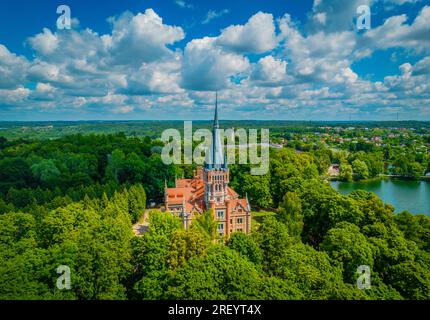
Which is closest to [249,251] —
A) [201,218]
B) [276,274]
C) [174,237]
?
Result: [276,274]

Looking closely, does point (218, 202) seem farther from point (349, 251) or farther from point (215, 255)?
point (349, 251)

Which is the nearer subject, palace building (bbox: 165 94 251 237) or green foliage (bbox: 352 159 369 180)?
palace building (bbox: 165 94 251 237)

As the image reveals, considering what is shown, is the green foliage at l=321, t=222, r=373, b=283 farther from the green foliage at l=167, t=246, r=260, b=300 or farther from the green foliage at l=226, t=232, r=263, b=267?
the green foliage at l=167, t=246, r=260, b=300

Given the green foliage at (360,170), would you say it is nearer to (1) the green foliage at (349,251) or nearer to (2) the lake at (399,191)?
(2) the lake at (399,191)

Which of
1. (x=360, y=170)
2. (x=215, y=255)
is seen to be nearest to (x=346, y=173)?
(x=360, y=170)

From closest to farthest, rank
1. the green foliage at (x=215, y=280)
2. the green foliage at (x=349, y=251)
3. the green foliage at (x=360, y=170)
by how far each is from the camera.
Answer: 1. the green foliage at (x=215, y=280)
2. the green foliage at (x=349, y=251)
3. the green foliage at (x=360, y=170)

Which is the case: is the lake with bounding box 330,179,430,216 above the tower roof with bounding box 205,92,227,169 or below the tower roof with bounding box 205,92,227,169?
below

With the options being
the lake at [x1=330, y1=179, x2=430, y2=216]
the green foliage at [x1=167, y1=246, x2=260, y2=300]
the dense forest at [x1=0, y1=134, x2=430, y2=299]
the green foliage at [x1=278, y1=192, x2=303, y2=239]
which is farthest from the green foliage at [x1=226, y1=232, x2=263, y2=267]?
the lake at [x1=330, y1=179, x2=430, y2=216]

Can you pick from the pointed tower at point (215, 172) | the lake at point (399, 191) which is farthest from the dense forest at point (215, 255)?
the lake at point (399, 191)
